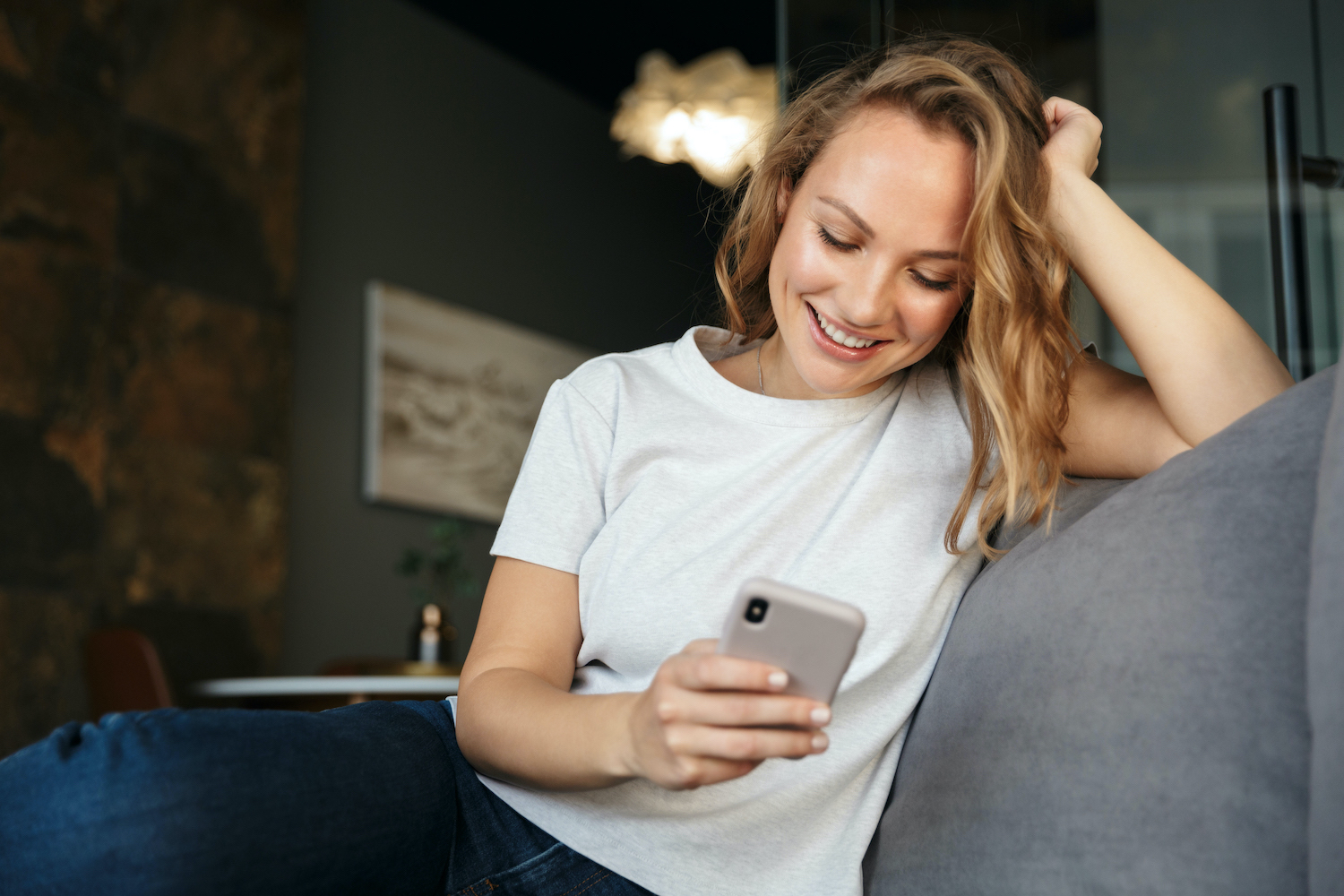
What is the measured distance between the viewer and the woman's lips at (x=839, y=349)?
1092 mm

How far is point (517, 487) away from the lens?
111cm

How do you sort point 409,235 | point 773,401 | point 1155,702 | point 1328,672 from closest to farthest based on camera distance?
point 1328,672 → point 1155,702 → point 773,401 → point 409,235

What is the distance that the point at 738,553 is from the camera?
3.41 feet

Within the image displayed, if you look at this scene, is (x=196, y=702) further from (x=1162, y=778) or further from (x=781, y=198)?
(x=1162, y=778)

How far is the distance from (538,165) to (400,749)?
481 cm

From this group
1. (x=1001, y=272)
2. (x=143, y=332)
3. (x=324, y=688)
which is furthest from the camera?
(x=143, y=332)

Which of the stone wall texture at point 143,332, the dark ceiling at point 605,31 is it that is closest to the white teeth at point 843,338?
the stone wall texture at point 143,332

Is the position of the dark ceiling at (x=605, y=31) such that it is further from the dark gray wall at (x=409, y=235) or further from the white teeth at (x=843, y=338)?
the white teeth at (x=843, y=338)

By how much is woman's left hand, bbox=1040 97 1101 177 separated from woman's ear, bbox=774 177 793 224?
279 mm

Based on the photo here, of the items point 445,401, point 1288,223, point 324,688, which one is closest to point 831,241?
point 1288,223

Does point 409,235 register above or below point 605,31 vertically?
below

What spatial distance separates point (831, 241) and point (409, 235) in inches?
156

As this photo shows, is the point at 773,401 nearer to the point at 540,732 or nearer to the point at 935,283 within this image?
the point at 935,283

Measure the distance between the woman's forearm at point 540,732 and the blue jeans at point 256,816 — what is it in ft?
0.22
